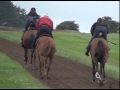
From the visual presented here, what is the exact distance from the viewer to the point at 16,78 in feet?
57.5

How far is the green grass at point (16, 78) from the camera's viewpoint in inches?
613

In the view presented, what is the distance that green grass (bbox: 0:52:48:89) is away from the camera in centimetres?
1558

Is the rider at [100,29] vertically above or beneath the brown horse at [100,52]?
above

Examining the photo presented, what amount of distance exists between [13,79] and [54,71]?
15.6 ft

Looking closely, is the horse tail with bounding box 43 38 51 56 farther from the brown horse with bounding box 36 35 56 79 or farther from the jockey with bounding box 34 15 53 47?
the jockey with bounding box 34 15 53 47

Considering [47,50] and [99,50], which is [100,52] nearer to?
[99,50]

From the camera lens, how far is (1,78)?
677 inches

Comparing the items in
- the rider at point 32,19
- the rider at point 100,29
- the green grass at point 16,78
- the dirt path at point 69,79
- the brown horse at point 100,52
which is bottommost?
the dirt path at point 69,79

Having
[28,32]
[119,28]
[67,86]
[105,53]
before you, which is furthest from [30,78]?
[119,28]

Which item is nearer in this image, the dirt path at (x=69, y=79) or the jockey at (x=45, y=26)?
the dirt path at (x=69, y=79)

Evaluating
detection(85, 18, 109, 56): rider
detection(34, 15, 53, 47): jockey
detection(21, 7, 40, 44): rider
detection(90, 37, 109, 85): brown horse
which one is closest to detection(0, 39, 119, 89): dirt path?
detection(90, 37, 109, 85): brown horse

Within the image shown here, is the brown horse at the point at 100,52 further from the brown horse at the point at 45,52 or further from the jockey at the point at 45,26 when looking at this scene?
the jockey at the point at 45,26

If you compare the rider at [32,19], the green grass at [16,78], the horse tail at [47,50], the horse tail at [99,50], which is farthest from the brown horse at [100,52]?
the rider at [32,19]

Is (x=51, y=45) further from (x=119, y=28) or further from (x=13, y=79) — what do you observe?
(x=119, y=28)
